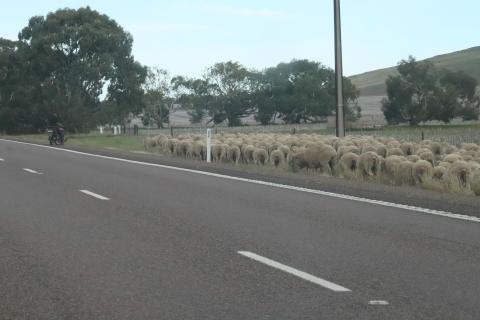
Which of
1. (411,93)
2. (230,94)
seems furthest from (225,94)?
(411,93)

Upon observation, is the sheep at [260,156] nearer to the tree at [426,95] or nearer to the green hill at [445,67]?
the tree at [426,95]

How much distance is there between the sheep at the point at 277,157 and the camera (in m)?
23.6

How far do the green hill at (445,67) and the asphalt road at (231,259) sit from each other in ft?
455

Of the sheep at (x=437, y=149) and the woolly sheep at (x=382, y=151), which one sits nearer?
the woolly sheep at (x=382, y=151)

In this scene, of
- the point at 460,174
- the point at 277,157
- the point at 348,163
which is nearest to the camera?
the point at 460,174

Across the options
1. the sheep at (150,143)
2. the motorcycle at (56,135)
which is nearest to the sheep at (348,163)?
the sheep at (150,143)

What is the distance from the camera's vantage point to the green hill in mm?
155575

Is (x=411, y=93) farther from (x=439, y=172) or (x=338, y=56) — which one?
(x=439, y=172)

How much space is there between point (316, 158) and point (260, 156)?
3.97m

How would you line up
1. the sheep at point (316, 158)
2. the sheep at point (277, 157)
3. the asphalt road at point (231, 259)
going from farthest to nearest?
the sheep at point (277, 157) → the sheep at point (316, 158) → the asphalt road at point (231, 259)

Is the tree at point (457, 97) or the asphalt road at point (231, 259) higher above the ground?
the tree at point (457, 97)

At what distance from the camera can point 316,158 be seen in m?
20.6

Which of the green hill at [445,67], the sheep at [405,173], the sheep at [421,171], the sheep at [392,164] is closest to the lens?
the sheep at [421,171]

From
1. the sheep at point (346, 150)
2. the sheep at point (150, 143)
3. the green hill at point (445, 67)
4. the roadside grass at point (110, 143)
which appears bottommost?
the roadside grass at point (110, 143)
